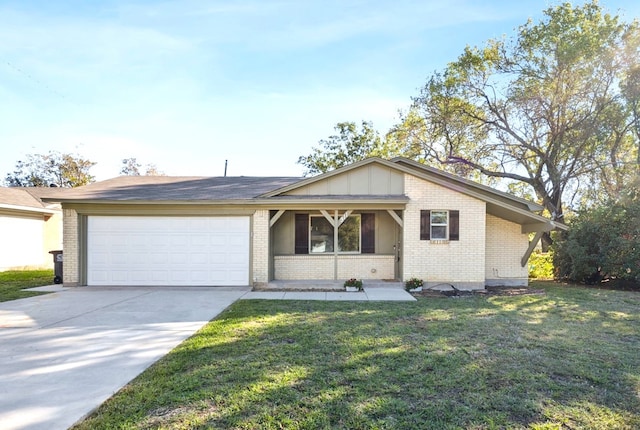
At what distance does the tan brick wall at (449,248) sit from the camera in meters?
10.9

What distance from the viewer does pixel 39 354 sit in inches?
192

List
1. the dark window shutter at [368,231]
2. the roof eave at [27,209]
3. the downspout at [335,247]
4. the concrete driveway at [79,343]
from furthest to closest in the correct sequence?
the roof eave at [27,209] → the dark window shutter at [368,231] → the downspout at [335,247] → the concrete driveway at [79,343]

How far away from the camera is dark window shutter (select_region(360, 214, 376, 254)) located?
12414 millimetres

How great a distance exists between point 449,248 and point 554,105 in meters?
11.4

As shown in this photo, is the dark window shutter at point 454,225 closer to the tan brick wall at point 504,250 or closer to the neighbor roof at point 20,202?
the tan brick wall at point 504,250

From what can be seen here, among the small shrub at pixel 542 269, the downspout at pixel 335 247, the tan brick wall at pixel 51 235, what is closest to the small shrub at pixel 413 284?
the downspout at pixel 335 247

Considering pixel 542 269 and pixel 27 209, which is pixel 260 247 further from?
pixel 27 209

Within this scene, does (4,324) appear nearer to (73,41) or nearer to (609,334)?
(73,41)

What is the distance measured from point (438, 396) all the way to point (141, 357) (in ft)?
12.4

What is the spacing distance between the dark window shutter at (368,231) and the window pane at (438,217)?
2.13 metres

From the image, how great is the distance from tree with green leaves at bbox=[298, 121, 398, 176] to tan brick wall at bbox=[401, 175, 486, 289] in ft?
61.4

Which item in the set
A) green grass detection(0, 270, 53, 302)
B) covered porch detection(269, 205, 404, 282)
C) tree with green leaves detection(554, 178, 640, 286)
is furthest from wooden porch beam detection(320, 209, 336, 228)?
tree with green leaves detection(554, 178, 640, 286)

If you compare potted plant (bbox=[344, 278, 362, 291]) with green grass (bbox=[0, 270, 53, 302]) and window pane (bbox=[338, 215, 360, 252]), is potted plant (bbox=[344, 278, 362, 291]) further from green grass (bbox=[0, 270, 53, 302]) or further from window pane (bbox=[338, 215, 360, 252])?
green grass (bbox=[0, 270, 53, 302])

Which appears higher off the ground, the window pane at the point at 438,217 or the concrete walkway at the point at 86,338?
the window pane at the point at 438,217
